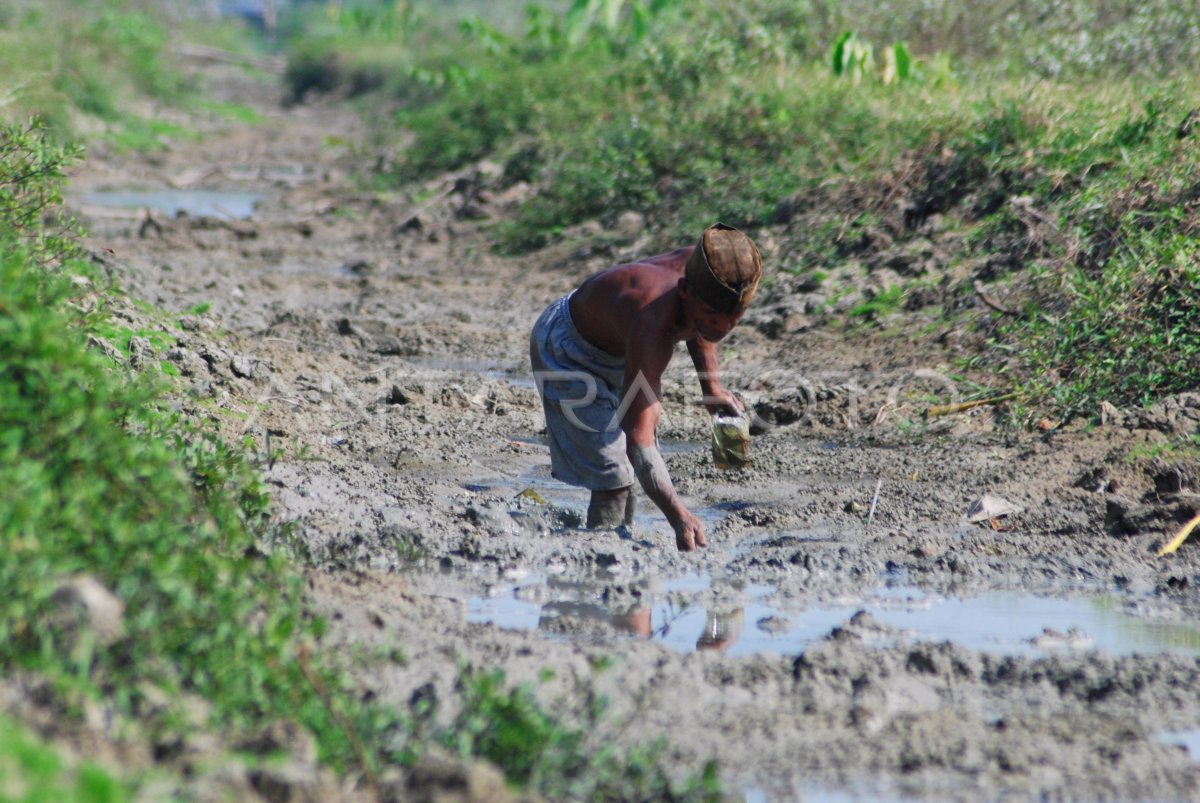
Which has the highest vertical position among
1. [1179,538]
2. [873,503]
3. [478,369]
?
[1179,538]

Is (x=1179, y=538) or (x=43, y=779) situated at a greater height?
(x=43, y=779)

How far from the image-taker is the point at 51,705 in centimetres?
248

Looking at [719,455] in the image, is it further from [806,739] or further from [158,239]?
[158,239]

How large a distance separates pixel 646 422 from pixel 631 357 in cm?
21

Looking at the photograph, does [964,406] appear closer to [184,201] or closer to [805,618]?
[805,618]

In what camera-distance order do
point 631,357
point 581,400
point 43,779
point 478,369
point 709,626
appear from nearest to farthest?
1. point 43,779
2. point 709,626
3. point 631,357
4. point 581,400
5. point 478,369

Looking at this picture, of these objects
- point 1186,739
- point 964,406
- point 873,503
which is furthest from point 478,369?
point 1186,739

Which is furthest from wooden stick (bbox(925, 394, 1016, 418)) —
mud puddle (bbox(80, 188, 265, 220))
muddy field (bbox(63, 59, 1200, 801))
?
mud puddle (bbox(80, 188, 265, 220))

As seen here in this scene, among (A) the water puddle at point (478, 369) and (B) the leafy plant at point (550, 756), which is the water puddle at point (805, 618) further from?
(A) the water puddle at point (478, 369)

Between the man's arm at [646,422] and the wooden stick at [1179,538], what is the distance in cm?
169

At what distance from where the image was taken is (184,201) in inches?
598

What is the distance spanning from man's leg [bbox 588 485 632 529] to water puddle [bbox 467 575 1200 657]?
60 centimetres

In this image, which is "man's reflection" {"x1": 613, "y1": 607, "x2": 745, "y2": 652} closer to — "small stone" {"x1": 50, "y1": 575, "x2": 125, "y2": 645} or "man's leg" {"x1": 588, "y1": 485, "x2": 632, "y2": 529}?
"man's leg" {"x1": 588, "y1": 485, "x2": 632, "y2": 529}

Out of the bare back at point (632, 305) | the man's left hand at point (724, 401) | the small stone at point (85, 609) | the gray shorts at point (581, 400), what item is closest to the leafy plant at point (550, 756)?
the small stone at point (85, 609)
